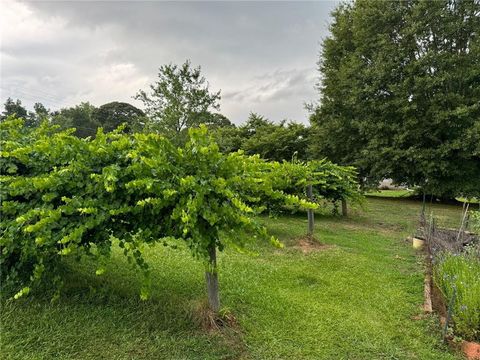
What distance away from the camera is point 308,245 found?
218 inches

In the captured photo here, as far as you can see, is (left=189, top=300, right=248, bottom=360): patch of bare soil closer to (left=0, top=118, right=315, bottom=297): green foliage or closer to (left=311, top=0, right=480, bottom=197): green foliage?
(left=0, top=118, right=315, bottom=297): green foliage

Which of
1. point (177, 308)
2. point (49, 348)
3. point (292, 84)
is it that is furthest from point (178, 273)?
point (292, 84)

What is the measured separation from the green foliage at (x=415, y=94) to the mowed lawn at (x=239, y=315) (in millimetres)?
7579

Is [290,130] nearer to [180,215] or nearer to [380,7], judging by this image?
[380,7]

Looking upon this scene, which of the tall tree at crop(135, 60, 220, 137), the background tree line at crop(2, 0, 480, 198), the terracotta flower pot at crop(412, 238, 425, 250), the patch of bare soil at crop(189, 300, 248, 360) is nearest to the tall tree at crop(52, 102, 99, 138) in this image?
the tall tree at crop(135, 60, 220, 137)

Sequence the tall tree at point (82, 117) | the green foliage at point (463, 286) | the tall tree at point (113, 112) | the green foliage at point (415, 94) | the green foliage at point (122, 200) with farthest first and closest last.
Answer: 1. the tall tree at point (113, 112)
2. the tall tree at point (82, 117)
3. the green foliage at point (415, 94)
4. the green foliage at point (463, 286)
5. the green foliage at point (122, 200)

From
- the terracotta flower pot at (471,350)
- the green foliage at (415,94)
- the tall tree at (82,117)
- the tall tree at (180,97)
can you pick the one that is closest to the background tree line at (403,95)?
the green foliage at (415,94)

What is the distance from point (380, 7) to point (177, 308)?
41.6 ft

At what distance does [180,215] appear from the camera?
2225 millimetres

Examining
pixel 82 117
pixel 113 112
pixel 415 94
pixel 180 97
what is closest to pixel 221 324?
pixel 415 94

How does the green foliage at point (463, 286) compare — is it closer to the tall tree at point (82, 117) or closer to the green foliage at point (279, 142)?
the green foliage at point (279, 142)

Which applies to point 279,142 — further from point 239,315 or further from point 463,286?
point 239,315

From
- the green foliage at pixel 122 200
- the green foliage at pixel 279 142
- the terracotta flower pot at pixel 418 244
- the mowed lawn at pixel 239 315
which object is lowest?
the mowed lawn at pixel 239 315

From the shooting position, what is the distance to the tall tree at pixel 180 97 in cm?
1642
